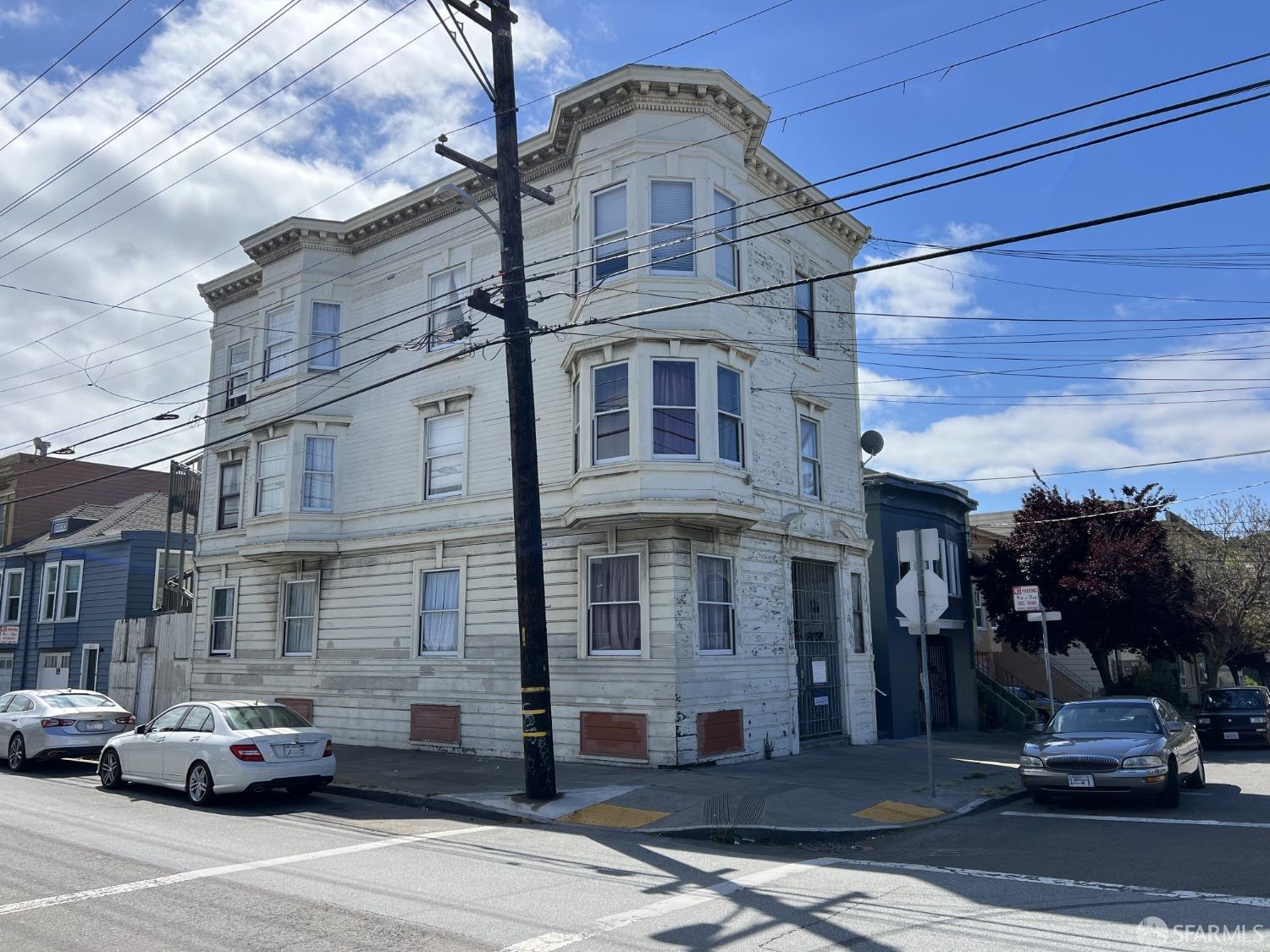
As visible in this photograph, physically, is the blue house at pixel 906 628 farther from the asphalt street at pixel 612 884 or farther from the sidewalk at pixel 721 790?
the asphalt street at pixel 612 884

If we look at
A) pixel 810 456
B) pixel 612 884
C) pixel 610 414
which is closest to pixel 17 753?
pixel 610 414

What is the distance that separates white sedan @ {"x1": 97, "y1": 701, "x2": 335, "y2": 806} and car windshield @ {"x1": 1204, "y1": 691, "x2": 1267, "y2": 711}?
779 inches

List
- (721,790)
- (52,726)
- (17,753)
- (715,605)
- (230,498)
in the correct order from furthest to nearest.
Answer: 1. (230,498)
2. (17,753)
3. (52,726)
4. (715,605)
5. (721,790)

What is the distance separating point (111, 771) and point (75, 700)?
181 inches

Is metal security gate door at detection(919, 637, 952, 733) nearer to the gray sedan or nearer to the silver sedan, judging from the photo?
the gray sedan

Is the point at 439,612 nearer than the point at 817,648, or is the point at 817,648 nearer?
the point at 439,612

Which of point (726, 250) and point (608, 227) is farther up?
point (608, 227)

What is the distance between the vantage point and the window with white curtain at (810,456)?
789 inches

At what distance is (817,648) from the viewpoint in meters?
19.7

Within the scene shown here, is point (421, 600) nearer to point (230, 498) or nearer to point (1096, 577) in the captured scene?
point (230, 498)

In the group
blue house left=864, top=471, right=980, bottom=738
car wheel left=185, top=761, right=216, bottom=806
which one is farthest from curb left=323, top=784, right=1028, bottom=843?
blue house left=864, top=471, right=980, bottom=738

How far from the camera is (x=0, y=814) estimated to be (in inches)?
464

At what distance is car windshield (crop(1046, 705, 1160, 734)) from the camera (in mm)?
12898

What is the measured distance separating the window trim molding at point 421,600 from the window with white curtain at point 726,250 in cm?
751
